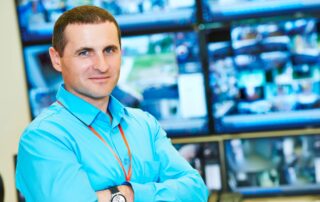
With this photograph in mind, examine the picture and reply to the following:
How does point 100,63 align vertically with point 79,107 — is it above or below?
above

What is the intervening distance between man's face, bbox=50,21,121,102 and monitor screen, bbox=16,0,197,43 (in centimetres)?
141

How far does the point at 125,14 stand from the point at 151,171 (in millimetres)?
1534

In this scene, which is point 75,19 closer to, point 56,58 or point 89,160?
point 56,58

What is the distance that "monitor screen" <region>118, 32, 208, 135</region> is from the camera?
3012 millimetres

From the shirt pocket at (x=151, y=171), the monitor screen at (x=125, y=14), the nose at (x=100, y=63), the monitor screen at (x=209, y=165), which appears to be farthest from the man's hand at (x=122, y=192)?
the monitor screen at (x=125, y=14)

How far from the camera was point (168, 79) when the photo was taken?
3.03m

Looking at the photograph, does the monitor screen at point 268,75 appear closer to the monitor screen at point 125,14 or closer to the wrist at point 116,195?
the monitor screen at point 125,14

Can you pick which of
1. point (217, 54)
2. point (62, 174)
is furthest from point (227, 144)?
point (62, 174)

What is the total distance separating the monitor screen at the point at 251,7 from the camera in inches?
115

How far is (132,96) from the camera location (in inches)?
121

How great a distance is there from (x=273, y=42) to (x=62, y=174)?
1.82 metres

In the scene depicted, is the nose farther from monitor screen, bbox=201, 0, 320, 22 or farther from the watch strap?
monitor screen, bbox=201, 0, 320, 22

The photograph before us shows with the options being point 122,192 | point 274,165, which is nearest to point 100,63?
point 122,192


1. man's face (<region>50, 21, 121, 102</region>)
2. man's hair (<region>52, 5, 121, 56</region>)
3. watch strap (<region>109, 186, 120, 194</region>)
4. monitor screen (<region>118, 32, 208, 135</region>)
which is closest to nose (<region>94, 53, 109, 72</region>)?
man's face (<region>50, 21, 121, 102</region>)
